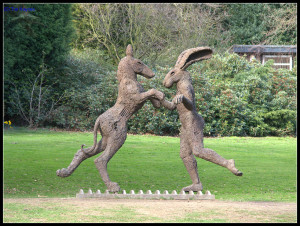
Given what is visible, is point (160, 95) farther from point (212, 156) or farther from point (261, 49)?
point (261, 49)

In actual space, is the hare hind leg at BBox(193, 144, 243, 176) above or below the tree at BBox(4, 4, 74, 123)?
below

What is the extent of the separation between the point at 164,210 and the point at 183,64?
10.5 ft

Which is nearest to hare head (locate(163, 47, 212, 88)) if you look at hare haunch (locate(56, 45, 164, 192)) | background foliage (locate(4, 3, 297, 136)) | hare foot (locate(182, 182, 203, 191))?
hare haunch (locate(56, 45, 164, 192))

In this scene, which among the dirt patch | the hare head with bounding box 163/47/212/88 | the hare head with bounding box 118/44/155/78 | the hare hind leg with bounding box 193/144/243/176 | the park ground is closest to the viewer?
the dirt patch

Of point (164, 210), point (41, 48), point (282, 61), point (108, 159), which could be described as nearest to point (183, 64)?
point (108, 159)

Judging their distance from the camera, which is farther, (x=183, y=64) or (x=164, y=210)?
(x=183, y=64)

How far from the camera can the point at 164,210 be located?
739 cm

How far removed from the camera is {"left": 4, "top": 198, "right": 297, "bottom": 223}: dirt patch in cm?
665

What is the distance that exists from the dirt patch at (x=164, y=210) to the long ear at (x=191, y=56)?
2598mm

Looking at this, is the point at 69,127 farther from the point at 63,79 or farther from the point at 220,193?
the point at 220,193

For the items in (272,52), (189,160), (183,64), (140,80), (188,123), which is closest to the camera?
(188,123)

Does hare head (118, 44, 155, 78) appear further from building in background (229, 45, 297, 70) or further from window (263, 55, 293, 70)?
window (263, 55, 293, 70)

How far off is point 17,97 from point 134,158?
28.9ft

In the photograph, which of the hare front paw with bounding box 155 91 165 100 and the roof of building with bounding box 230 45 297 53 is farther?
the roof of building with bounding box 230 45 297 53
